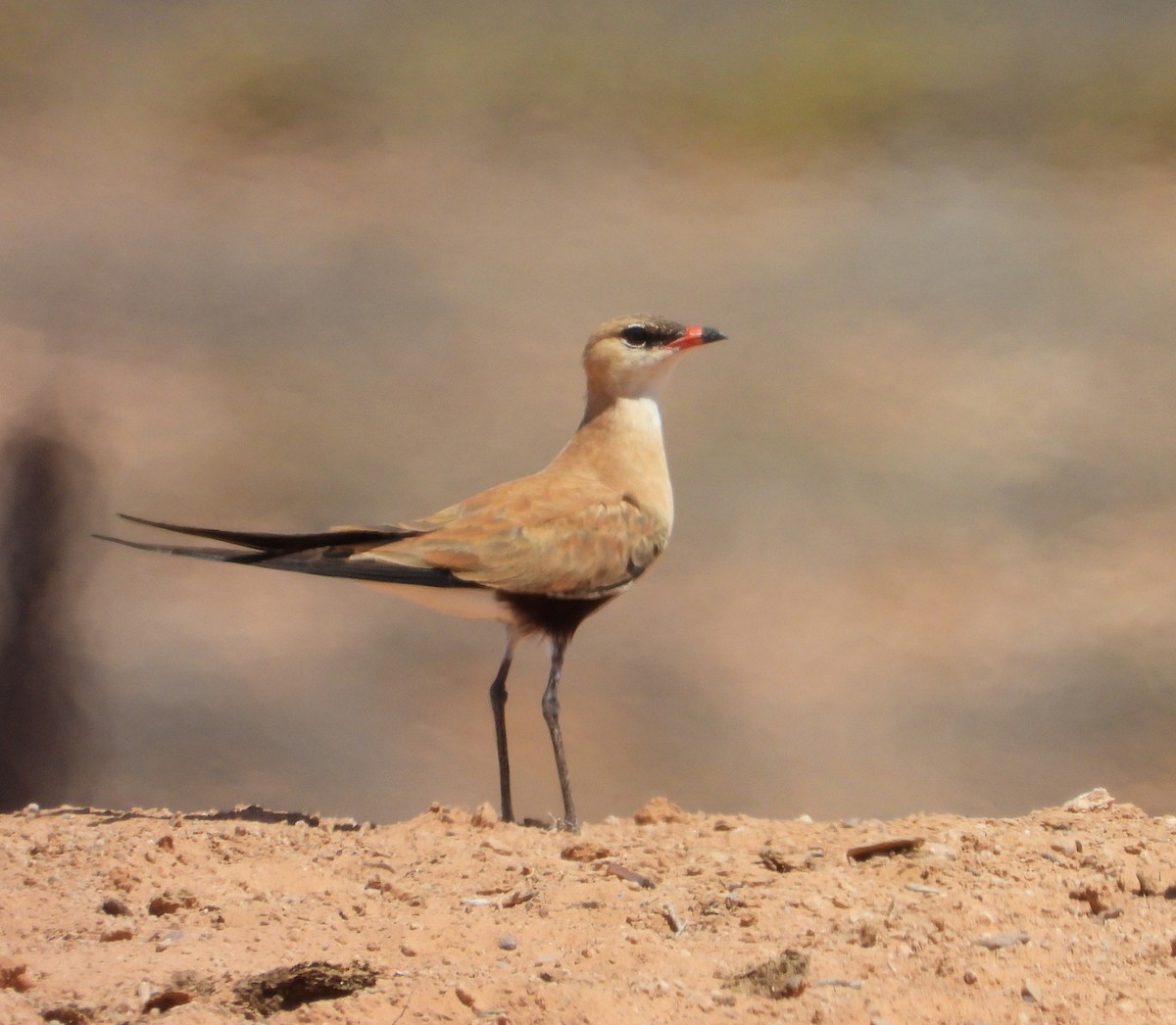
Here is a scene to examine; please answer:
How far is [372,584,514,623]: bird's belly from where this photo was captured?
554cm

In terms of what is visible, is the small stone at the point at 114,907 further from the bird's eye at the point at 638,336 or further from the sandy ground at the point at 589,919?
the bird's eye at the point at 638,336

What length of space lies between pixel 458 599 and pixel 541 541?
36 cm

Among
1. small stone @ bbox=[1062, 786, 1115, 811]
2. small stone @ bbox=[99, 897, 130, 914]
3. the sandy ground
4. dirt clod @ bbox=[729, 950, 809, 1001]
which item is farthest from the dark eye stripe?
dirt clod @ bbox=[729, 950, 809, 1001]

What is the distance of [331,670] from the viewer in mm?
8289

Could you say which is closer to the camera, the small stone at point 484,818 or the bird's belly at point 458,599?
the small stone at point 484,818

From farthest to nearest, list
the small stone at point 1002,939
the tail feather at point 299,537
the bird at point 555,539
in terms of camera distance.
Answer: the bird at point 555,539
the tail feather at point 299,537
the small stone at point 1002,939

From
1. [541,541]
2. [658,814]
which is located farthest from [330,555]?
[658,814]

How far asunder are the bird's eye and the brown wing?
73 cm

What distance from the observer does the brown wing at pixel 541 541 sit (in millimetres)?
5578

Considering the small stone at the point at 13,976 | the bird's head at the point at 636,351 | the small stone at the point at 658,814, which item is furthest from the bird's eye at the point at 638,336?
the small stone at the point at 13,976

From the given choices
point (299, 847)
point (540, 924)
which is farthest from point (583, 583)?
point (540, 924)

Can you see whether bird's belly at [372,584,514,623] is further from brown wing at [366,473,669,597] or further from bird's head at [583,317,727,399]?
bird's head at [583,317,727,399]

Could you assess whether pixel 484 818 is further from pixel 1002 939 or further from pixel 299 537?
pixel 1002 939

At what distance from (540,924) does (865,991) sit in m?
0.96
